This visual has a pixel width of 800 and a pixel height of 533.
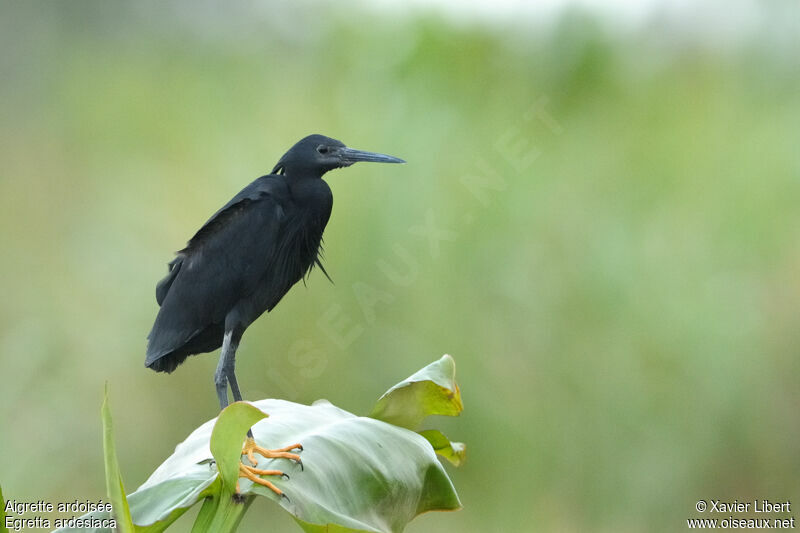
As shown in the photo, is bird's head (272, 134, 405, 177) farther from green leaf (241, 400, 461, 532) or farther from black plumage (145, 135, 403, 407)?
green leaf (241, 400, 461, 532)

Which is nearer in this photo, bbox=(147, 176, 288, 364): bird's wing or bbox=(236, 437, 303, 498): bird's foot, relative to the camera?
bbox=(236, 437, 303, 498): bird's foot

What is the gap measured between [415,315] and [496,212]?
49cm

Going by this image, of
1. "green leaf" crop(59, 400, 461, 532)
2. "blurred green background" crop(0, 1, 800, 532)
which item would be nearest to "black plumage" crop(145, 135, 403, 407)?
"green leaf" crop(59, 400, 461, 532)

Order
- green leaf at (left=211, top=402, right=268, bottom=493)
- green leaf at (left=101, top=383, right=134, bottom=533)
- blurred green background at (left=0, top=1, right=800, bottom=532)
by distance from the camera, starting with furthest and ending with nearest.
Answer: blurred green background at (left=0, top=1, right=800, bottom=532) → green leaf at (left=211, top=402, right=268, bottom=493) → green leaf at (left=101, top=383, right=134, bottom=533)

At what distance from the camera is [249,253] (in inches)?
40.1

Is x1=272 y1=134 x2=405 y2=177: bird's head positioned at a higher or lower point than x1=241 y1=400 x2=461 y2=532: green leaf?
higher

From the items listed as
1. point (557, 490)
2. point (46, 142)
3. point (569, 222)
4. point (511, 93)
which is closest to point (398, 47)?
point (511, 93)

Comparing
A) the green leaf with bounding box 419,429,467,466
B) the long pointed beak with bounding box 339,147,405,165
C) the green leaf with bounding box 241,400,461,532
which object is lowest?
the green leaf with bounding box 419,429,467,466

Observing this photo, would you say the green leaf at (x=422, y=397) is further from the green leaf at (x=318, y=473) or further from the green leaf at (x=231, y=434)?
the green leaf at (x=231, y=434)

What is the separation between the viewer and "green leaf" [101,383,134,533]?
542 millimetres

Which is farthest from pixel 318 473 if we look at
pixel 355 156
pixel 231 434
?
pixel 355 156

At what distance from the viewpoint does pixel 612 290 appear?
279cm

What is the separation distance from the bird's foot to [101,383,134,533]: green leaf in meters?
0.17

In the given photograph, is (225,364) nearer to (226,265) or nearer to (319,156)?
(226,265)
